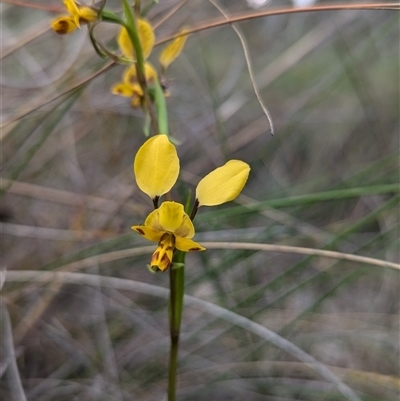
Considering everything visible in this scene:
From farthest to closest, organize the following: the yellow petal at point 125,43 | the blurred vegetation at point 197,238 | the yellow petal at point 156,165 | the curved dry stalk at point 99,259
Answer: the blurred vegetation at point 197,238 → the curved dry stalk at point 99,259 → the yellow petal at point 125,43 → the yellow petal at point 156,165

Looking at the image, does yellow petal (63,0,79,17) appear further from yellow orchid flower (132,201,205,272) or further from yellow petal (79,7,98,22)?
yellow orchid flower (132,201,205,272)

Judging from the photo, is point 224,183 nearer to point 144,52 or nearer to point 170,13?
point 144,52

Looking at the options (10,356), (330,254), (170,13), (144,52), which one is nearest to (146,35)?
(144,52)

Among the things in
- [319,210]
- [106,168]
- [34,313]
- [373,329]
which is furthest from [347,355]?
[106,168]

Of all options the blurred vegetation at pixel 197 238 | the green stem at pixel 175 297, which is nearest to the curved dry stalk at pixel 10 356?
the blurred vegetation at pixel 197 238

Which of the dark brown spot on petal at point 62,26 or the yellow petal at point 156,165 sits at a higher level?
the dark brown spot on petal at point 62,26

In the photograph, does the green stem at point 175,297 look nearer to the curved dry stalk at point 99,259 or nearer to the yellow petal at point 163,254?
the yellow petal at point 163,254
